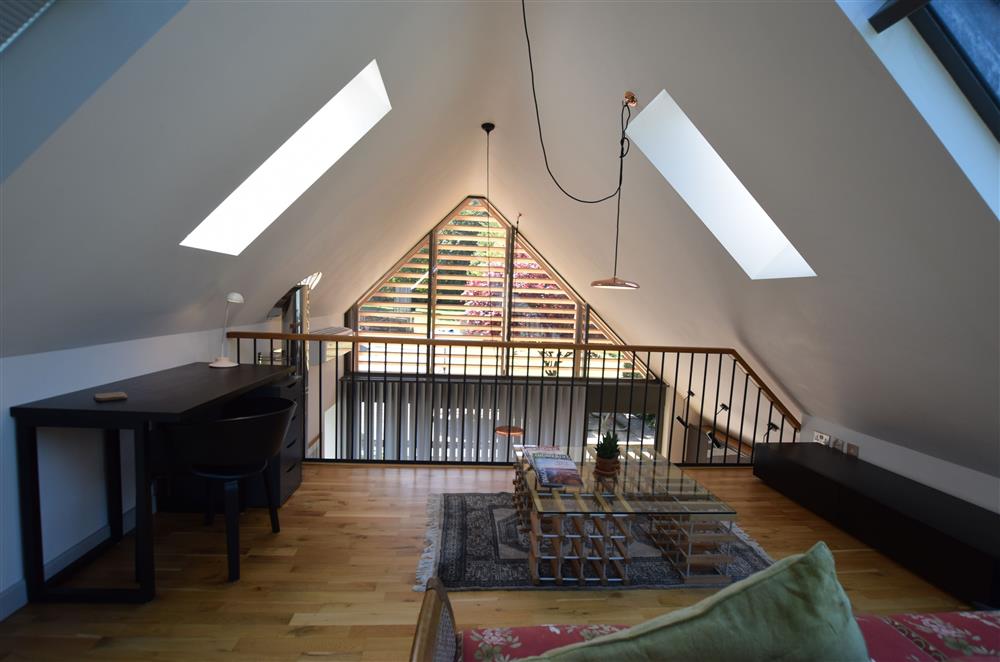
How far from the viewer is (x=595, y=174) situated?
11.7 feet

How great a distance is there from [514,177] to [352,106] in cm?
282

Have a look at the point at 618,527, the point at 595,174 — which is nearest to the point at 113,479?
the point at 618,527

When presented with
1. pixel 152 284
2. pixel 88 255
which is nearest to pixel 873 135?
pixel 88 255

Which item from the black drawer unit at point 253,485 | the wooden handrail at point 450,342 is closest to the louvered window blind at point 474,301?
the wooden handrail at point 450,342

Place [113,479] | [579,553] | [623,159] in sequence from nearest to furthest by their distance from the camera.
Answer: [579,553], [113,479], [623,159]

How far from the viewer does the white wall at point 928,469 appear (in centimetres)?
254

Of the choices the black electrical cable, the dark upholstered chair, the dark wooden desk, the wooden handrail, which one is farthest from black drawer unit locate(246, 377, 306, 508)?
the black electrical cable

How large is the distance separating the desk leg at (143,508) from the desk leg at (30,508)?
15.0 inches

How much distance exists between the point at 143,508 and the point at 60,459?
1.90 feet

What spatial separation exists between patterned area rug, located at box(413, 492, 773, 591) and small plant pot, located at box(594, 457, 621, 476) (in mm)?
273

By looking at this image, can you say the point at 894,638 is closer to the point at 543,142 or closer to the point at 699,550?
the point at 699,550

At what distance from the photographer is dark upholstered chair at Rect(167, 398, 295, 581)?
180cm

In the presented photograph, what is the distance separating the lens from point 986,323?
1835 millimetres

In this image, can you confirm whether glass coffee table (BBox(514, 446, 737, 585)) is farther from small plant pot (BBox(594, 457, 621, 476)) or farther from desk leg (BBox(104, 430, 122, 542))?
desk leg (BBox(104, 430, 122, 542))
